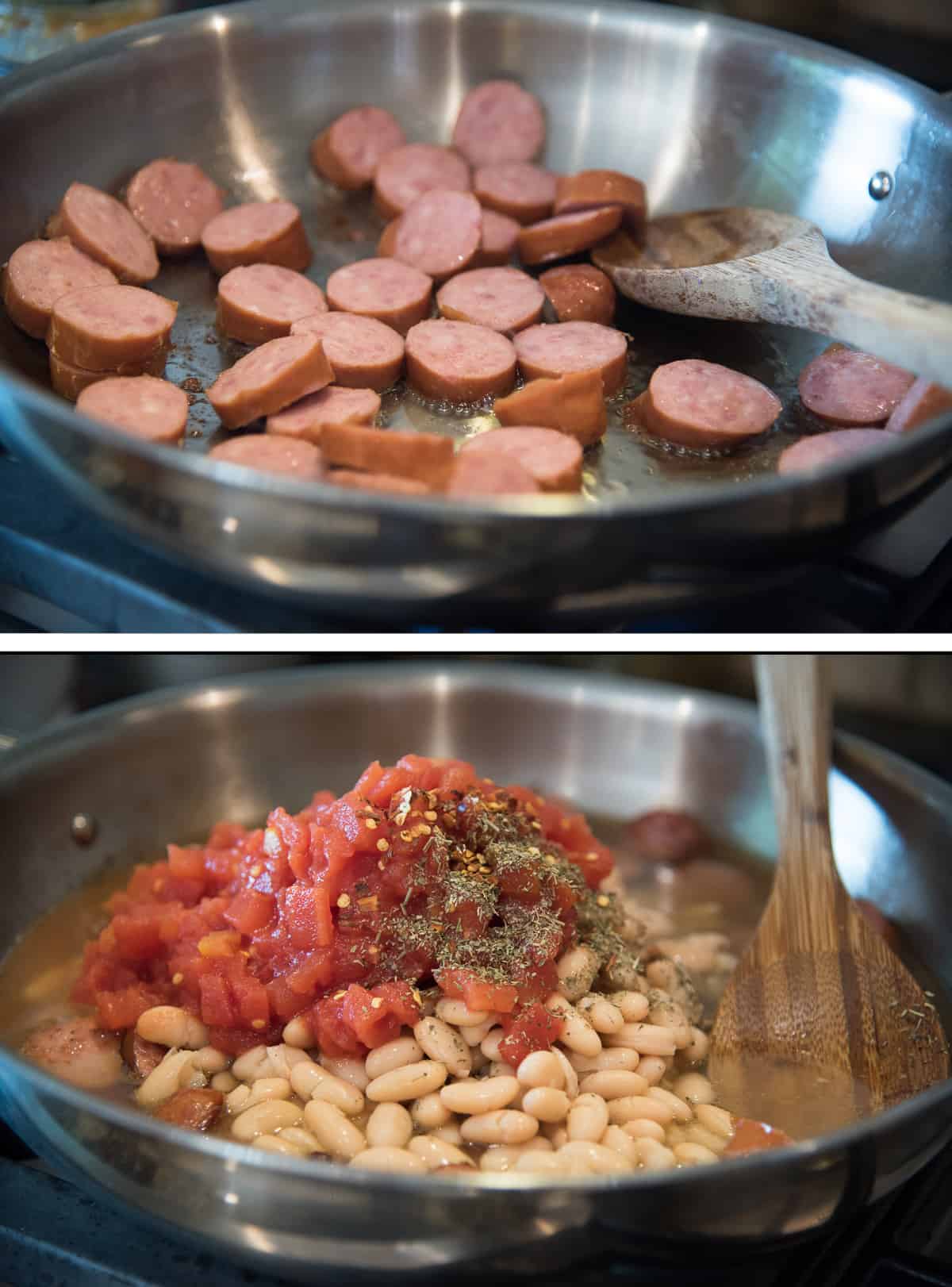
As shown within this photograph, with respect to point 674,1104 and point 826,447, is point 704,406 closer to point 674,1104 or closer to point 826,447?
point 826,447

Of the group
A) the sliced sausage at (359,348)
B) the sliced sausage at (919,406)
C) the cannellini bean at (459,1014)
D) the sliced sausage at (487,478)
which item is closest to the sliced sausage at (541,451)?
the sliced sausage at (487,478)

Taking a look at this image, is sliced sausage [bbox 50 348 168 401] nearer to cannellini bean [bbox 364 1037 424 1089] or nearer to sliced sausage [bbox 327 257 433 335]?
sliced sausage [bbox 327 257 433 335]

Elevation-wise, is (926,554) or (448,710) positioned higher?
(926,554)

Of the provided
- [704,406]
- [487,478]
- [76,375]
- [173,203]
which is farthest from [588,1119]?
[173,203]

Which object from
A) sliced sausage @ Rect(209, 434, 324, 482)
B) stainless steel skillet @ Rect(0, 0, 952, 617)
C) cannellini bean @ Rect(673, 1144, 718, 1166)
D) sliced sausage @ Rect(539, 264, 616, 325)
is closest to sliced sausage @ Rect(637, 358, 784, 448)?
stainless steel skillet @ Rect(0, 0, 952, 617)

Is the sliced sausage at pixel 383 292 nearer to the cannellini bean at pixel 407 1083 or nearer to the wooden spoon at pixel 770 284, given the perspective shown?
the wooden spoon at pixel 770 284

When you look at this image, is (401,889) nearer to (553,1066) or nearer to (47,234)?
(553,1066)

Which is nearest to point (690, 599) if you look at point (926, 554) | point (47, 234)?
point (926, 554)
